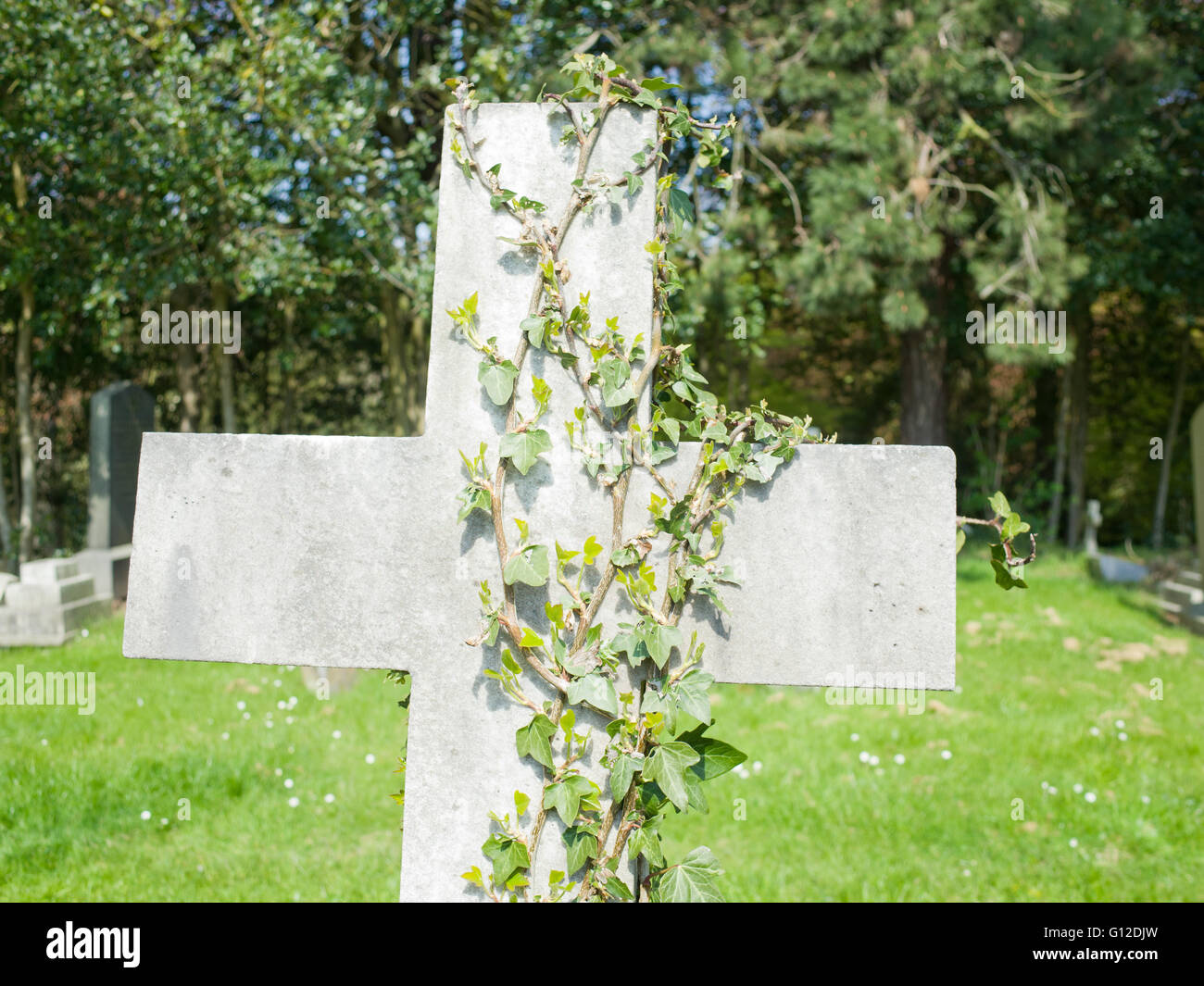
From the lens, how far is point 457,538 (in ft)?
5.95

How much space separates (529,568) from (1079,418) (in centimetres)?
1270

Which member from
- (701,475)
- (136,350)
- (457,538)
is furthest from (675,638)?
(136,350)

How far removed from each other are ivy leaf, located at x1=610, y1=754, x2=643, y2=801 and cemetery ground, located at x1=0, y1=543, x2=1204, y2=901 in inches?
77.5

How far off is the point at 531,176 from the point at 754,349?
704 centimetres

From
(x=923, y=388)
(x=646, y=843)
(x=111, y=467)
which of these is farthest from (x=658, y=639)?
(x=923, y=388)

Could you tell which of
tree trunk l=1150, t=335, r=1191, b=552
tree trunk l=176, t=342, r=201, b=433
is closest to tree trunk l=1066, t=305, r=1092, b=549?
tree trunk l=1150, t=335, r=1191, b=552

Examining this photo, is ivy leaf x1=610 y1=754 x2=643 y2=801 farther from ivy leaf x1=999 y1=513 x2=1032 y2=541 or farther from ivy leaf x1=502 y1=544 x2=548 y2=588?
ivy leaf x1=999 y1=513 x2=1032 y2=541

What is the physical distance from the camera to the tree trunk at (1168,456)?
12.1 meters

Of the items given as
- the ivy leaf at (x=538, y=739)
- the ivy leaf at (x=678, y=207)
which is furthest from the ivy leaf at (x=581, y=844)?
the ivy leaf at (x=678, y=207)

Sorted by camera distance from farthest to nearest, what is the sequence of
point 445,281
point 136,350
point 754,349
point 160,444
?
1. point 136,350
2. point 754,349
3. point 160,444
4. point 445,281

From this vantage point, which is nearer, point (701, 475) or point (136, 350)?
point (701, 475)

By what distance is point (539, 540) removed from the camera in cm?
178

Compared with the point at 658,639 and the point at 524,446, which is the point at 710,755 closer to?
the point at 658,639
